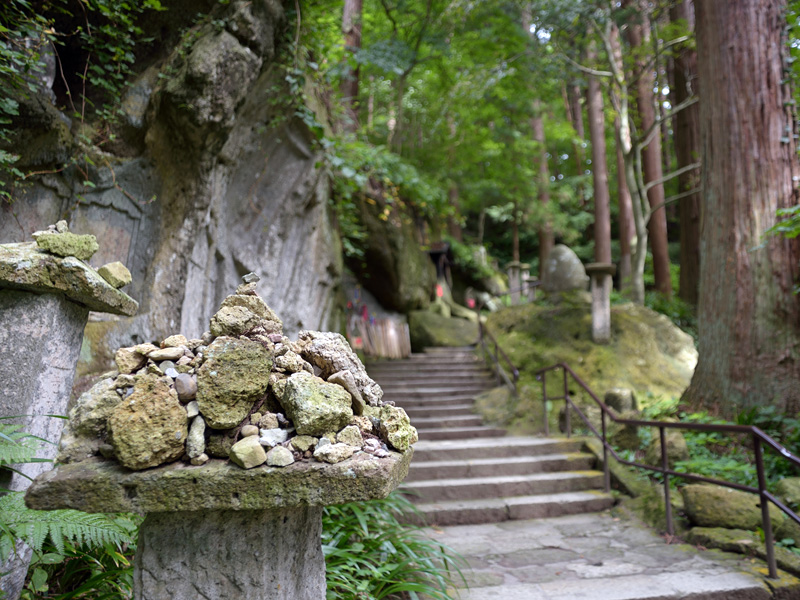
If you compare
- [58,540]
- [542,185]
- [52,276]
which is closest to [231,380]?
[58,540]

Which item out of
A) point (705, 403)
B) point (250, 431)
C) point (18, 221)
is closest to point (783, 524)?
point (705, 403)

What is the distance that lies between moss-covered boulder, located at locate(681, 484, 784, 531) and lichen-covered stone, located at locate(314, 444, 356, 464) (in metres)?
3.41

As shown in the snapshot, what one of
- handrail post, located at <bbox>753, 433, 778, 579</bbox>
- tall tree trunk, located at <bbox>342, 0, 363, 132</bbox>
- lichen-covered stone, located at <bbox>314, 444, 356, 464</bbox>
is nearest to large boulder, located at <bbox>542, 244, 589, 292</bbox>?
tall tree trunk, located at <bbox>342, 0, 363, 132</bbox>

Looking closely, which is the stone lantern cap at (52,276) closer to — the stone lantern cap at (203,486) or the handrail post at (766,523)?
the stone lantern cap at (203,486)

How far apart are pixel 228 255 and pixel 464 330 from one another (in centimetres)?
807

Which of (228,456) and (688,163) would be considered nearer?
(228,456)

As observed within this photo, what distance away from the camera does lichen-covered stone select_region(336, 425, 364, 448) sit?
1553 millimetres

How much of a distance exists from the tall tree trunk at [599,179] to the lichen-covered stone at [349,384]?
11583mm

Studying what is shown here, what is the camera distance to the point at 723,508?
12.2 feet

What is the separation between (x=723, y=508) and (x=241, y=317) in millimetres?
3854

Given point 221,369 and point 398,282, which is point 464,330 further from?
point 221,369

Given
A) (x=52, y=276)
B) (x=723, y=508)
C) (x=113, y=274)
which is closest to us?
(x=52, y=276)

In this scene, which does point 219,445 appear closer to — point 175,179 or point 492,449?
point 175,179

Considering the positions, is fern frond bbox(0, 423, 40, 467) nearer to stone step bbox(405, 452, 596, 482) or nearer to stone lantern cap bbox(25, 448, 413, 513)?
stone lantern cap bbox(25, 448, 413, 513)
